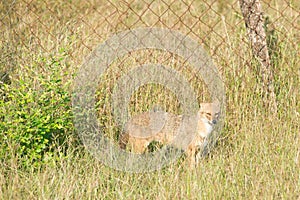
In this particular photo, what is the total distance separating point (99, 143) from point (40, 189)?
0.59 meters

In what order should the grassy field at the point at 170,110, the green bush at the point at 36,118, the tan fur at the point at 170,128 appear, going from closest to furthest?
the grassy field at the point at 170,110 → the green bush at the point at 36,118 → the tan fur at the point at 170,128

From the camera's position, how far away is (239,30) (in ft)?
14.0

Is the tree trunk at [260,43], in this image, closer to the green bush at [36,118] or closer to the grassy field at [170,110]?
the grassy field at [170,110]

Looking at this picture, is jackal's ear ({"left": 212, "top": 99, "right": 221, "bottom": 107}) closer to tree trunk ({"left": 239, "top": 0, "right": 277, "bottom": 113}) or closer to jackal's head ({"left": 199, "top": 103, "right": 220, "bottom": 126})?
jackal's head ({"left": 199, "top": 103, "right": 220, "bottom": 126})

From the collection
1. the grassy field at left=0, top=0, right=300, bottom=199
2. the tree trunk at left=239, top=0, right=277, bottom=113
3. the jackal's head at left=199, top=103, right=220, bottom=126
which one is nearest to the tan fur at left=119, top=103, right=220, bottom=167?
the jackal's head at left=199, top=103, right=220, bottom=126

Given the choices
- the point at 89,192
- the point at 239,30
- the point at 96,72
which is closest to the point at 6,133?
the point at 89,192

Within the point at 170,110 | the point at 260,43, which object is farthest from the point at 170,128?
the point at 260,43

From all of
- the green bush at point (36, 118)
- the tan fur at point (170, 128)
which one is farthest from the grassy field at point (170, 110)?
the tan fur at point (170, 128)

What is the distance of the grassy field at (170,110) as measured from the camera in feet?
9.13

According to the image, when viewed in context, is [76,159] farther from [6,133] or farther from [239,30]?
[239,30]

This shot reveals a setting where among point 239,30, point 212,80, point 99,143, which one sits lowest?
point 99,143

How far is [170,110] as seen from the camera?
3588 mm

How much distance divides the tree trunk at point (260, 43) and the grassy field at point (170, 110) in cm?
5

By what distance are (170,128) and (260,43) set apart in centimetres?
80
